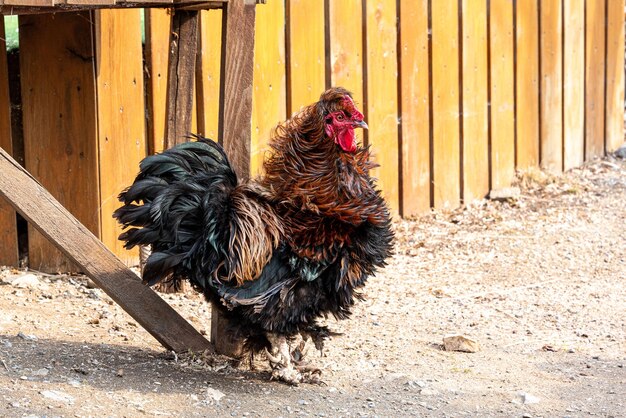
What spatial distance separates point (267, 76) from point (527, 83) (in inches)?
153

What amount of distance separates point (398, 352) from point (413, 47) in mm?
3820

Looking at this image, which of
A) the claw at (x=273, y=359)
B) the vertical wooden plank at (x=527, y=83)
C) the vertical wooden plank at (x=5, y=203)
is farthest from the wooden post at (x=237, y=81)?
the vertical wooden plank at (x=527, y=83)

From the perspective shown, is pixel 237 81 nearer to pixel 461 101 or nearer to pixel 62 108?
pixel 62 108

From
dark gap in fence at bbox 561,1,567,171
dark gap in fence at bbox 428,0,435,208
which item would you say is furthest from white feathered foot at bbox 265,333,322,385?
dark gap in fence at bbox 561,1,567,171

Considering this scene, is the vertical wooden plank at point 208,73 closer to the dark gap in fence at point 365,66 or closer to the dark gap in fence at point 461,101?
the dark gap in fence at point 365,66

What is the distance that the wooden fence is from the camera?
6.12 meters

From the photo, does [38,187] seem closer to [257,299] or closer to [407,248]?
[257,299]

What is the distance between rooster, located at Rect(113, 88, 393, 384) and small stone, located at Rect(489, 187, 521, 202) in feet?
16.3

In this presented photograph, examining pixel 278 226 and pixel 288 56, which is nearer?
pixel 278 226

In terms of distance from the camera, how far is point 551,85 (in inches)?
416

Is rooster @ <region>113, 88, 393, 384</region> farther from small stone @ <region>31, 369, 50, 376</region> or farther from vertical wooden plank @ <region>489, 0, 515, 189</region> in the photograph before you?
vertical wooden plank @ <region>489, 0, 515, 189</region>

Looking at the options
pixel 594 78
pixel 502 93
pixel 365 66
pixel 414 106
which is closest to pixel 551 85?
pixel 502 93

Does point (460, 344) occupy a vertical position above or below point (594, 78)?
below

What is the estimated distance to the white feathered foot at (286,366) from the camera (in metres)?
4.84
